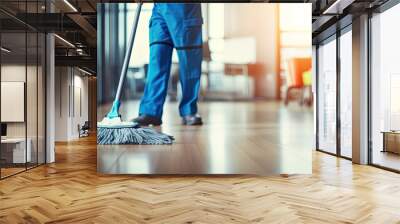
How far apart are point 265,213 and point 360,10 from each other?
493cm

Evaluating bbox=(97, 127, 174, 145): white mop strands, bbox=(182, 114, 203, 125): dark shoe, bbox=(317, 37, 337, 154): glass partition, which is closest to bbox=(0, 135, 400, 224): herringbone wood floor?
bbox=(97, 127, 174, 145): white mop strands

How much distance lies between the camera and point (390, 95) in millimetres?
7078

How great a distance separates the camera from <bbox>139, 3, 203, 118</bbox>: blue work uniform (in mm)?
6305

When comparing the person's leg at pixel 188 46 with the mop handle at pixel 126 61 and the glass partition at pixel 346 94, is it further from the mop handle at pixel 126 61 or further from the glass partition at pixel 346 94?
the glass partition at pixel 346 94

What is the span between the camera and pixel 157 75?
630cm

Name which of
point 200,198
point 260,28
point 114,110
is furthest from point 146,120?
point 260,28

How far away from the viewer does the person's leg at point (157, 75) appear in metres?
6.29

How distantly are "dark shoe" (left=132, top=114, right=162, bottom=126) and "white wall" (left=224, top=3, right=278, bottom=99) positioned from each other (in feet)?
5.36

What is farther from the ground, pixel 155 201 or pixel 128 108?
pixel 128 108

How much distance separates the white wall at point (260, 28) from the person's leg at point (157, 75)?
953 mm

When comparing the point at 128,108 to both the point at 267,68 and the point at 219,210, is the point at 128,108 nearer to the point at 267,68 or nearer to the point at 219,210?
the point at 267,68

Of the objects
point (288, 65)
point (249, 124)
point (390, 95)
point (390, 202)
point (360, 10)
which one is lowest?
point (390, 202)

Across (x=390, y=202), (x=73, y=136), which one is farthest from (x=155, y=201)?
(x=73, y=136)

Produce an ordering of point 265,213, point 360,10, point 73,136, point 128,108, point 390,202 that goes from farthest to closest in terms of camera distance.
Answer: point 73,136 → point 360,10 → point 128,108 → point 390,202 → point 265,213
